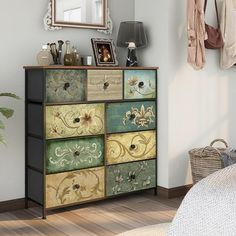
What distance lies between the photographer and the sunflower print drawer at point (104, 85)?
139 inches

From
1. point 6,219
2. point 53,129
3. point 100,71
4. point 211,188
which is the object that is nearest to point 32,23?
point 100,71

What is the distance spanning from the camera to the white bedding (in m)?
1.59

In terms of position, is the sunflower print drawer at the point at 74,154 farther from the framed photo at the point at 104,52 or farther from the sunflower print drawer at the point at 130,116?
the framed photo at the point at 104,52

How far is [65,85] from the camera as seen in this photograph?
133 inches

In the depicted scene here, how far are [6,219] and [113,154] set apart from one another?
97 cm

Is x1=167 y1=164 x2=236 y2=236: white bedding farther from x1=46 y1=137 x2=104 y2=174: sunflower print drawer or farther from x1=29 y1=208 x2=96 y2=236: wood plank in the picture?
x1=46 y1=137 x2=104 y2=174: sunflower print drawer

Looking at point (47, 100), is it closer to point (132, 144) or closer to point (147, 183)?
point (132, 144)

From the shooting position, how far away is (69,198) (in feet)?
11.4

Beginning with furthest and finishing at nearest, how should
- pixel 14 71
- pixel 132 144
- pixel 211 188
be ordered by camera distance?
1. pixel 132 144
2. pixel 14 71
3. pixel 211 188

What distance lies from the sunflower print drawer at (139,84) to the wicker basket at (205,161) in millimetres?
632

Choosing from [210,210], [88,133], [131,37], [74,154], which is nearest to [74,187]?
[74,154]

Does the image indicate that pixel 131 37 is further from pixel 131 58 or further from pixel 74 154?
pixel 74 154

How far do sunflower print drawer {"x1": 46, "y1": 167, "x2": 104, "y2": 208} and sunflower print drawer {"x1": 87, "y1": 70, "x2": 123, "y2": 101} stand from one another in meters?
0.58

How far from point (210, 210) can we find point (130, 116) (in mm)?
2196
